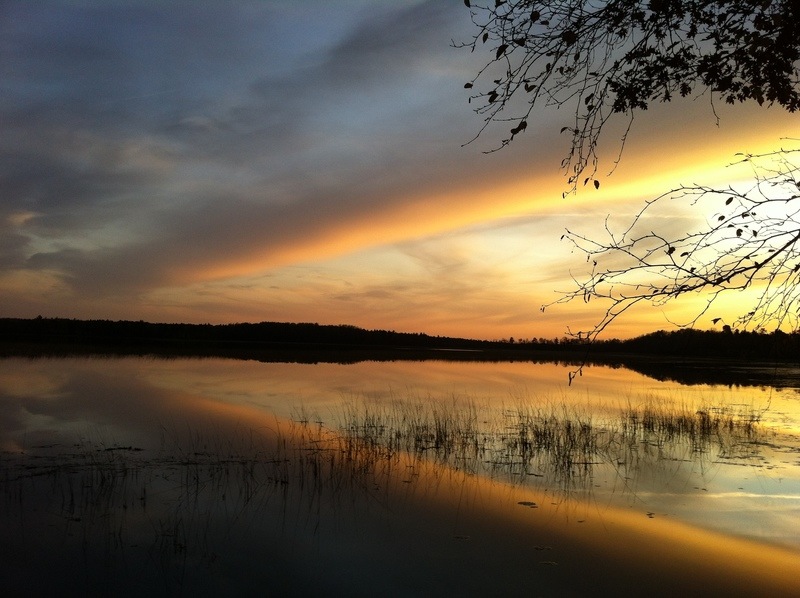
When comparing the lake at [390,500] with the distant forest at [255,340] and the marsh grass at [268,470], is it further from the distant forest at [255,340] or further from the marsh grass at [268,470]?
the distant forest at [255,340]

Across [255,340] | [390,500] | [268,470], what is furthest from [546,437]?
[255,340]

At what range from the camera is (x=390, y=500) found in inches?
380

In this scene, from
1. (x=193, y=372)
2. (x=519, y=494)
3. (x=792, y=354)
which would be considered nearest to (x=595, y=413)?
(x=519, y=494)

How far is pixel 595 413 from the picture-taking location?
20.2m

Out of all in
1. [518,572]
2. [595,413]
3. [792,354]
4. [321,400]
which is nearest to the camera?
[792,354]

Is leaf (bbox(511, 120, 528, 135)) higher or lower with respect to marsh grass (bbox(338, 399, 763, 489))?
higher

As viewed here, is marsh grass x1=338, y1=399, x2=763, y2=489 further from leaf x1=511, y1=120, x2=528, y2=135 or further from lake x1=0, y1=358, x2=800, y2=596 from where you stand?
leaf x1=511, y1=120, x2=528, y2=135

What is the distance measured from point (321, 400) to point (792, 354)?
1824 centimetres

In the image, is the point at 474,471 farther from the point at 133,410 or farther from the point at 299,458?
the point at 133,410

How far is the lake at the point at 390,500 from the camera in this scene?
667 centimetres

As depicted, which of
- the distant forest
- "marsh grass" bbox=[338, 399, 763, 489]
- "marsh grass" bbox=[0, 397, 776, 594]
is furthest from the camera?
the distant forest

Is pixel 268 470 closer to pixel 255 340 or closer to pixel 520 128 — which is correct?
pixel 520 128

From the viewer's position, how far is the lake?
6672 mm

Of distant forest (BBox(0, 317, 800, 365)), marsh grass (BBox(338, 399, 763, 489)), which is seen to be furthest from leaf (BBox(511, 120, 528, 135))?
distant forest (BBox(0, 317, 800, 365))
